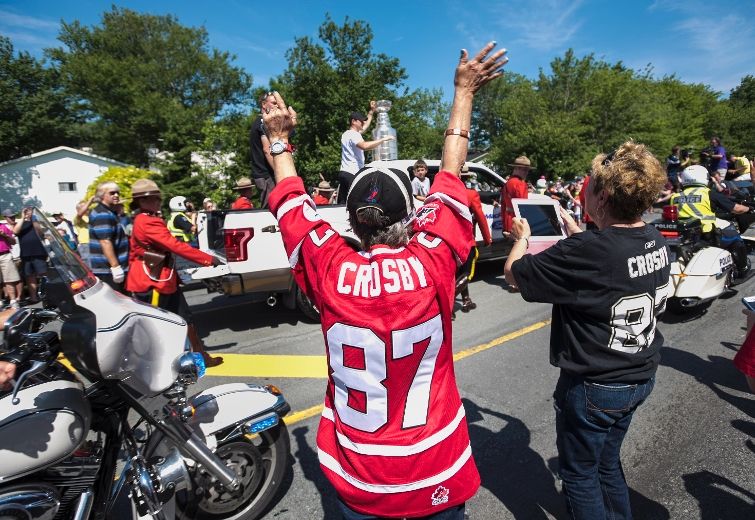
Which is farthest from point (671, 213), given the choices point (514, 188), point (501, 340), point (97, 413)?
point (97, 413)

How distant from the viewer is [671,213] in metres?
6.48

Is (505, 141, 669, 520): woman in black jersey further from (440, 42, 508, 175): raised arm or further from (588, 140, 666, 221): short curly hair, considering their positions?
(440, 42, 508, 175): raised arm

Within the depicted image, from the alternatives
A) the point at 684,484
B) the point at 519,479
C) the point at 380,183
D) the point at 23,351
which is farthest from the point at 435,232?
the point at 684,484

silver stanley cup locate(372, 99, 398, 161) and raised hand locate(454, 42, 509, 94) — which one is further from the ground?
silver stanley cup locate(372, 99, 398, 161)

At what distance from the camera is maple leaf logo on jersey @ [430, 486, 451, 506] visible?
57.5 inches

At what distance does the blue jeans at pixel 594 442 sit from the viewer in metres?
1.97

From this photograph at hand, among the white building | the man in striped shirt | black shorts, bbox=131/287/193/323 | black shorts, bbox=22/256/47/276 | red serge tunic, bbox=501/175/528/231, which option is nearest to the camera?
black shorts, bbox=131/287/193/323

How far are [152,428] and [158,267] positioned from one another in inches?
97.1

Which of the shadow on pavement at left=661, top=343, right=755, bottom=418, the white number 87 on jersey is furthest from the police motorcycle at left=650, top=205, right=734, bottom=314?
the white number 87 on jersey

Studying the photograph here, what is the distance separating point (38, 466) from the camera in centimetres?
188

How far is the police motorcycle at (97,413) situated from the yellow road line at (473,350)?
133 centimetres

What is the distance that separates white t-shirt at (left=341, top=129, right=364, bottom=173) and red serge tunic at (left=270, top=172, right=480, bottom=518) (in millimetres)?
5231

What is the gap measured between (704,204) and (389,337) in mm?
6952

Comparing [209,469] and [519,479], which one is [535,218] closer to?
[519,479]
